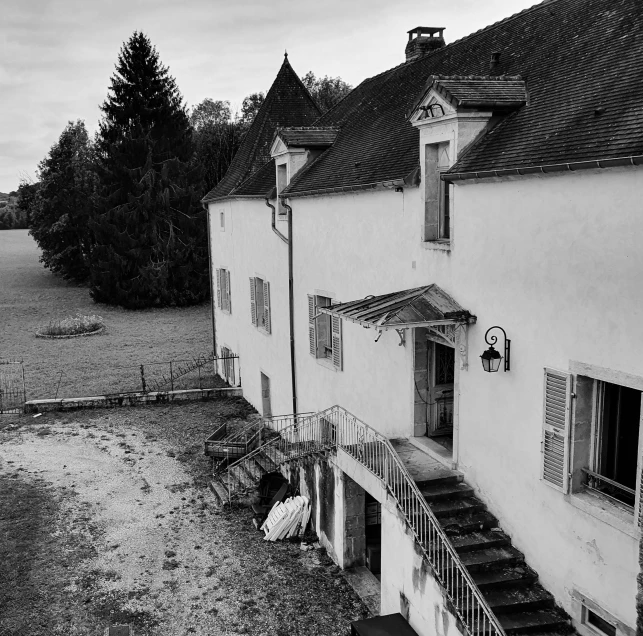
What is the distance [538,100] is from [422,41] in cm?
996

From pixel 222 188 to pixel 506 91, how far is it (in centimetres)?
1483

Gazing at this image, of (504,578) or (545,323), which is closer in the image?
(545,323)

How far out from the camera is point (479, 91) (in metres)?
10.1

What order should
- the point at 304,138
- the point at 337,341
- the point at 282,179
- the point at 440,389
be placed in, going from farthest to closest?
the point at 282,179 < the point at 304,138 < the point at 337,341 < the point at 440,389

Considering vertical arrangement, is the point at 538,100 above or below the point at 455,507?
above

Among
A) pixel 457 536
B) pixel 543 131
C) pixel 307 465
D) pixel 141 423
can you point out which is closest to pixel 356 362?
pixel 307 465

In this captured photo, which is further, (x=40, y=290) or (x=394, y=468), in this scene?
(x=40, y=290)

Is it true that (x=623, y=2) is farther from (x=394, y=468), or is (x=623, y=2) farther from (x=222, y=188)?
(x=222, y=188)

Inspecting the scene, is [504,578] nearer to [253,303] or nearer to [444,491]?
[444,491]

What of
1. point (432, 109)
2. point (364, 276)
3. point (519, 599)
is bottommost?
point (519, 599)

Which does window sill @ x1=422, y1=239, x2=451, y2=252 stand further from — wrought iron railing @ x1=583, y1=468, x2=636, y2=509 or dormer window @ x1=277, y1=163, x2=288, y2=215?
dormer window @ x1=277, y1=163, x2=288, y2=215

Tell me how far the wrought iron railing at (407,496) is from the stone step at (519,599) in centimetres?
35

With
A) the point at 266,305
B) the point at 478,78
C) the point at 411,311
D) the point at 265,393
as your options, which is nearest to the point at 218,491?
the point at 265,393

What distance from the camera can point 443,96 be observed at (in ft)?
33.3
